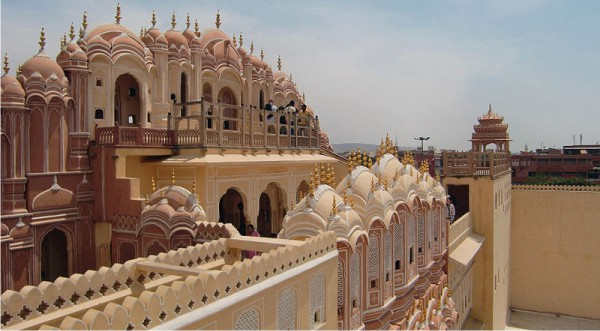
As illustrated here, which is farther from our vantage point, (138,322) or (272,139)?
(272,139)

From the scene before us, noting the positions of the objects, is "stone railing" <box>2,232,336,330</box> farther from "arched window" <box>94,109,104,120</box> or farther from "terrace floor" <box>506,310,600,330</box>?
"terrace floor" <box>506,310,600,330</box>

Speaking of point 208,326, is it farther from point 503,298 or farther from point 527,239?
point 527,239

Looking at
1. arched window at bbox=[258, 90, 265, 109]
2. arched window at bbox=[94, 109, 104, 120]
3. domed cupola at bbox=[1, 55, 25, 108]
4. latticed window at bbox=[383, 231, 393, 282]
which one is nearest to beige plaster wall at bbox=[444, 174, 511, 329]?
arched window at bbox=[258, 90, 265, 109]

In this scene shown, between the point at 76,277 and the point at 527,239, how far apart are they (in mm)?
23148

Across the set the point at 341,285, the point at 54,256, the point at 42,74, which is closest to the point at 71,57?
the point at 42,74

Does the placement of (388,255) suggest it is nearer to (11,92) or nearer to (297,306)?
(297,306)

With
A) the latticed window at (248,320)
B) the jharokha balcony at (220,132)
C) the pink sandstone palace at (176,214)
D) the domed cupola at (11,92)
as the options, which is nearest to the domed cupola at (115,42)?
the pink sandstone palace at (176,214)

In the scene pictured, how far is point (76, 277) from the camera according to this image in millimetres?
6203

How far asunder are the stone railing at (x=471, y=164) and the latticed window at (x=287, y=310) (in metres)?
13.6

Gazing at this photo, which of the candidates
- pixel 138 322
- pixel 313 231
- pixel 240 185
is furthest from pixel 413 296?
pixel 138 322

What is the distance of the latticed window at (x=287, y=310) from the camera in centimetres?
696

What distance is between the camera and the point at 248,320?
6281 mm

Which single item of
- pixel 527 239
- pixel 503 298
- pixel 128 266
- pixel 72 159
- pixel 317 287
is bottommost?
pixel 503 298

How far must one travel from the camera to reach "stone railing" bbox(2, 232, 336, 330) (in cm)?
493
